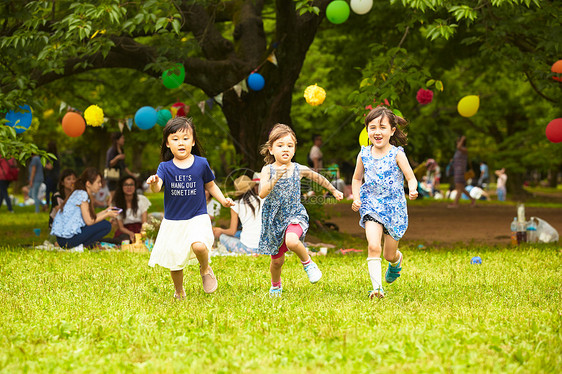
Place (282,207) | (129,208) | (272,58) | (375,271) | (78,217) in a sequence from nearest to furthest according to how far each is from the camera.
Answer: (375,271)
(282,207)
(78,217)
(129,208)
(272,58)

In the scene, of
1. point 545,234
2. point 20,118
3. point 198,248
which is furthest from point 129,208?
point 545,234

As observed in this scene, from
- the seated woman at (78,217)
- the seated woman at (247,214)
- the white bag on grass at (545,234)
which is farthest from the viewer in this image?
the white bag on grass at (545,234)

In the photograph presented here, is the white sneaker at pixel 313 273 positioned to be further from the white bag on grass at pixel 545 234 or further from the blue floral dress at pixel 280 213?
the white bag on grass at pixel 545 234

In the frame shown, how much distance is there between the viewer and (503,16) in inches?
468

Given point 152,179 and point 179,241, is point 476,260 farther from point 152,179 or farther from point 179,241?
point 152,179

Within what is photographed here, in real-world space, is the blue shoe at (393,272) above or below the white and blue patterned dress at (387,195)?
below

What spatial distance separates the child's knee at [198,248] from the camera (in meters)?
6.23

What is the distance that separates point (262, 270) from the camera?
335 inches

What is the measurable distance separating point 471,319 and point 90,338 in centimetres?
281

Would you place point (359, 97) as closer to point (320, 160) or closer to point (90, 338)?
point (90, 338)

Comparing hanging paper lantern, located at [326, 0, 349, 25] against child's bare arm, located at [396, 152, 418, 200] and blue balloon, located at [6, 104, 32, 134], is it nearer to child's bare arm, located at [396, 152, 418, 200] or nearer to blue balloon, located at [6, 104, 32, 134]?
child's bare arm, located at [396, 152, 418, 200]

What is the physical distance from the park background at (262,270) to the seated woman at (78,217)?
2.29 ft

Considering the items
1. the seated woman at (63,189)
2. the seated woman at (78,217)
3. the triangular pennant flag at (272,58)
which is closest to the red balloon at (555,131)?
the triangular pennant flag at (272,58)

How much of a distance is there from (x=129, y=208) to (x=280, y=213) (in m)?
5.46
